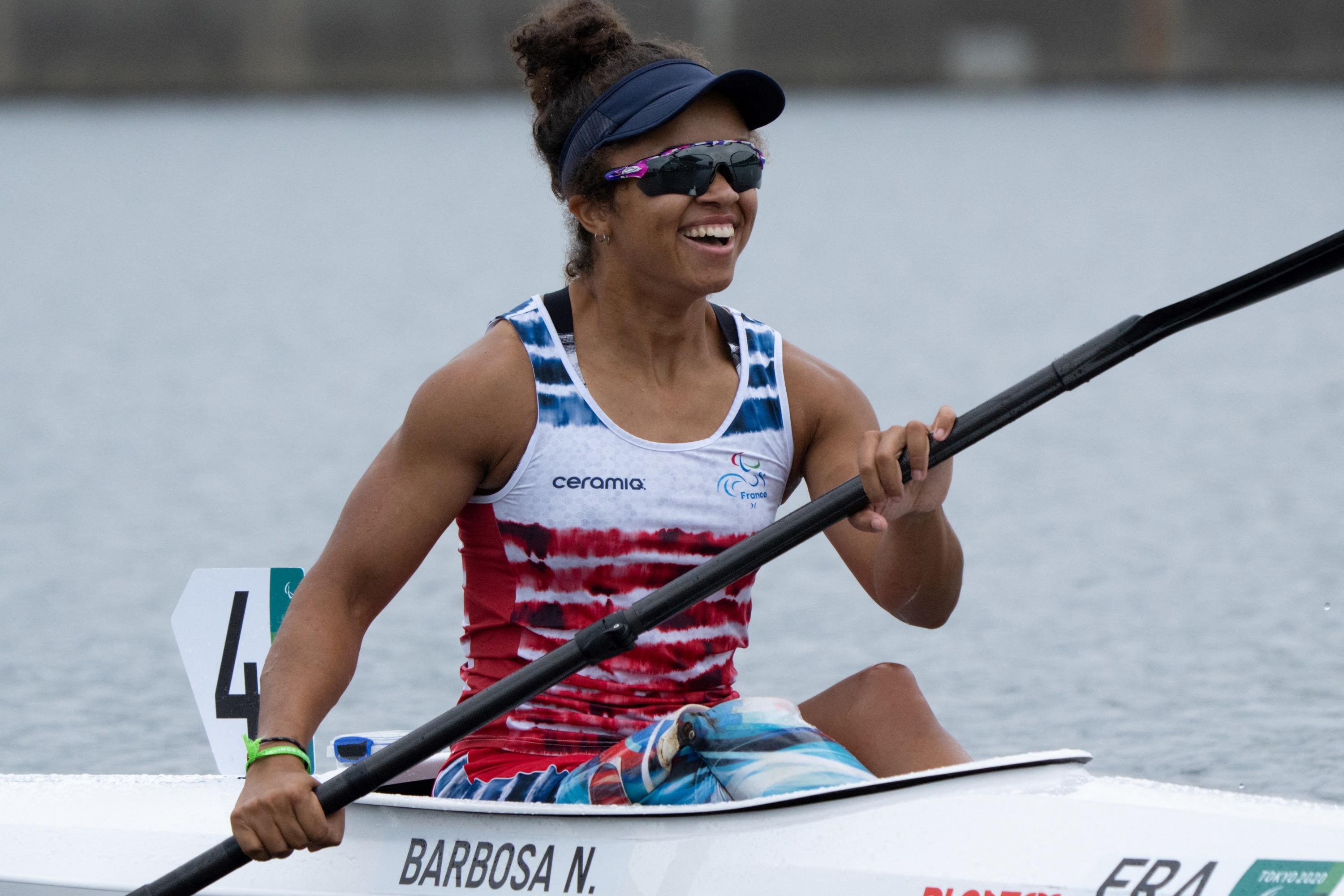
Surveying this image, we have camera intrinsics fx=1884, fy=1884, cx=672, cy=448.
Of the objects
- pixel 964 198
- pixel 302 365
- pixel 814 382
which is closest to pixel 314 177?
pixel 964 198

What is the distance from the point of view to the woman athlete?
2680 millimetres

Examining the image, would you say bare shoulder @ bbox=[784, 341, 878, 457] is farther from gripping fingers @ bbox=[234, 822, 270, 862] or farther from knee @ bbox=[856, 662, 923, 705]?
gripping fingers @ bbox=[234, 822, 270, 862]

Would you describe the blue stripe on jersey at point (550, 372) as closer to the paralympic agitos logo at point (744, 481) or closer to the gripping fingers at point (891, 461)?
the paralympic agitos logo at point (744, 481)

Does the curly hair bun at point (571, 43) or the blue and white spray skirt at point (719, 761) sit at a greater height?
the curly hair bun at point (571, 43)

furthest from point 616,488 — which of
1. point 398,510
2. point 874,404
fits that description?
point 874,404

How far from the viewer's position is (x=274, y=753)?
2.56 meters

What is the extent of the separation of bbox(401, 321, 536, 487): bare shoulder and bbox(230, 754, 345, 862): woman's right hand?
0.49m

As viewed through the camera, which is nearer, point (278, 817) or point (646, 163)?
point (278, 817)

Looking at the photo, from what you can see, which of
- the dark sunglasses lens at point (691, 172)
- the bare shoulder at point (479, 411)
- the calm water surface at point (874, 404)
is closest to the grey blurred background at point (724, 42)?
the calm water surface at point (874, 404)

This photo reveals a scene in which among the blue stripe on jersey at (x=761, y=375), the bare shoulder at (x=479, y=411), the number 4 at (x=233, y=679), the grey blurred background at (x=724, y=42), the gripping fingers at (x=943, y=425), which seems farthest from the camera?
the grey blurred background at (x=724, y=42)

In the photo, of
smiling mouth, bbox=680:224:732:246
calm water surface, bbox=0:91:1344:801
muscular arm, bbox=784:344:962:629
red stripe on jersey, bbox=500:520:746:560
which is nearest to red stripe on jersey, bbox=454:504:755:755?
red stripe on jersey, bbox=500:520:746:560

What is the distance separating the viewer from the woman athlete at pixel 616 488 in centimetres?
268

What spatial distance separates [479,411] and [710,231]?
1.44ft

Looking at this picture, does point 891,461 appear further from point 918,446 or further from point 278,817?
point 278,817
